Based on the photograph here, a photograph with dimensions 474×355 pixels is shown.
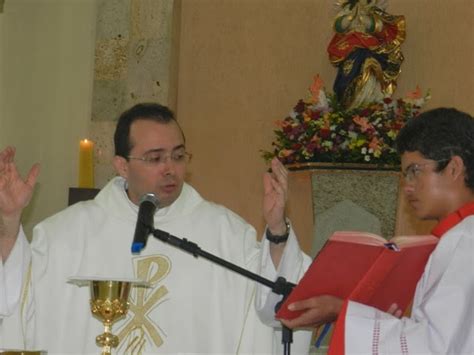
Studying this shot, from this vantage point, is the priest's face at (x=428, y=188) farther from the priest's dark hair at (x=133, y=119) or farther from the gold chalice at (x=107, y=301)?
the priest's dark hair at (x=133, y=119)

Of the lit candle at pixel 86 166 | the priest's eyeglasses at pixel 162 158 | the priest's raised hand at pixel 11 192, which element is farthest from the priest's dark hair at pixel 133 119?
the lit candle at pixel 86 166

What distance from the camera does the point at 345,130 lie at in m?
6.01

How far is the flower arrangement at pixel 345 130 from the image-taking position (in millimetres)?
5926

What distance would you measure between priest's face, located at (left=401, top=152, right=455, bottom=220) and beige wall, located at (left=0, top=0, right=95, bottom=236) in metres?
4.57

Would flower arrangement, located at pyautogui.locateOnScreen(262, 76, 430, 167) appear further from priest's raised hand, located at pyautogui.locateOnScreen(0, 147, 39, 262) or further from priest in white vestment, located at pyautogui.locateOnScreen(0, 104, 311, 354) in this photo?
priest's raised hand, located at pyautogui.locateOnScreen(0, 147, 39, 262)

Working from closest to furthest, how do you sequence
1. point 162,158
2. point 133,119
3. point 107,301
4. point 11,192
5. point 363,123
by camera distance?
point 107,301 < point 11,192 < point 162,158 < point 133,119 < point 363,123

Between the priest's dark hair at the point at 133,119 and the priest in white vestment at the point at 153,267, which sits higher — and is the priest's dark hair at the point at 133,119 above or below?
above

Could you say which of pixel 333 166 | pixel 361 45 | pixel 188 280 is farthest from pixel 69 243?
pixel 361 45

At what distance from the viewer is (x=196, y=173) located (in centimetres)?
734

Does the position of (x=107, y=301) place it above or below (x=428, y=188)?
below

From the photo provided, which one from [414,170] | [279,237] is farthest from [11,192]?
[414,170]

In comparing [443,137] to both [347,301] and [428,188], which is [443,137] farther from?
[347,301]

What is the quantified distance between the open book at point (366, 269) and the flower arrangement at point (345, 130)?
2.93 meters

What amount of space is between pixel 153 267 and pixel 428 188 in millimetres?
1423
